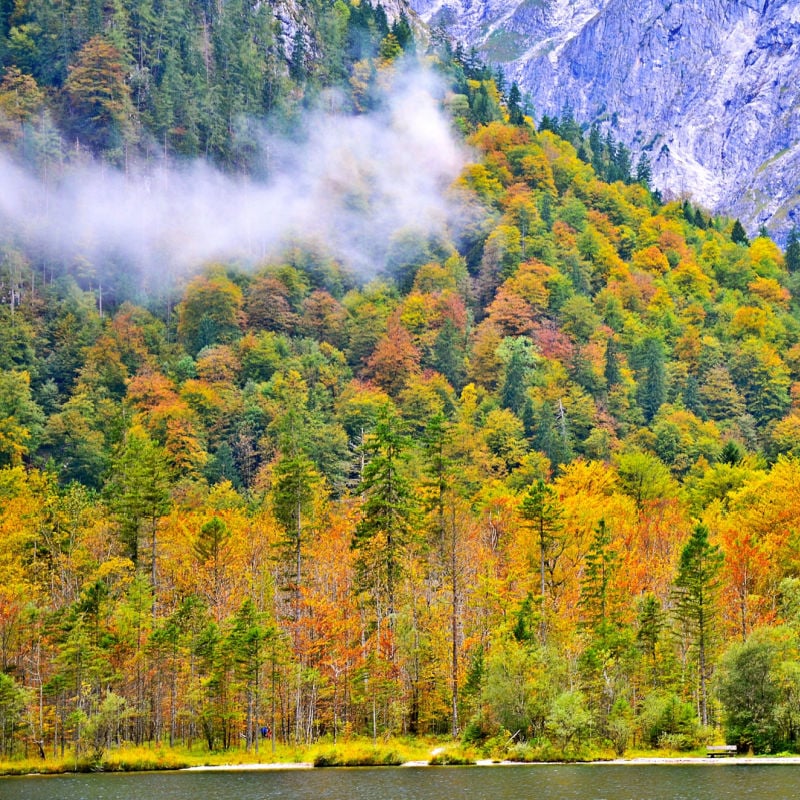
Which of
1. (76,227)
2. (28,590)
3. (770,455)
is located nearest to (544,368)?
(770,455)

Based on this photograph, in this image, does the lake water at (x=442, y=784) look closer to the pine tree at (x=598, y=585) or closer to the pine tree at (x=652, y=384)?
the pine tree at (x=598, y=585)

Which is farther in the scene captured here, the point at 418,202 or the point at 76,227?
the point at 418,202

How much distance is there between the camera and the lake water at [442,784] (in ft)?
178

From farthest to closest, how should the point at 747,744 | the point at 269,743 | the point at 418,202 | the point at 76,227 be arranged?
1. the point at 418,202
2. the point at 76,227
3. the point at 269,743
4. the point at 747,744

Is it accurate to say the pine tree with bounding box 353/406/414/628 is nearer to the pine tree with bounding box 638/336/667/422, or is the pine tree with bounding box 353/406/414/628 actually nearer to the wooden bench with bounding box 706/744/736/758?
the wooden bench with bounding box 706/744/736/758

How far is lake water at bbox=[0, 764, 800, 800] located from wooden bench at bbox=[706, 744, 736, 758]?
149 inches

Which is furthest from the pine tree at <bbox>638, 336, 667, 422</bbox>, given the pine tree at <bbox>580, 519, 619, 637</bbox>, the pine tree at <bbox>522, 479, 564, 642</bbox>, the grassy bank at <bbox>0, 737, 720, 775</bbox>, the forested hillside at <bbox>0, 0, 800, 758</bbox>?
the grassy bank at <bbox>0, 737, 720, 775</bbox>

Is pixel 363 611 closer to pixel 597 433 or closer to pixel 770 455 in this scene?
pixel 597 433

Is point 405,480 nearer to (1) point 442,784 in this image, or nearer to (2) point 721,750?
(2) point 721,750

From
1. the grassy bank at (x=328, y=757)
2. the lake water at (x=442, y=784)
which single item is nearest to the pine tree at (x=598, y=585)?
the grassy bank at (x=328, y=757)

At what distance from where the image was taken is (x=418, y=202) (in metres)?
194

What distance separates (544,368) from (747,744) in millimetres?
89848

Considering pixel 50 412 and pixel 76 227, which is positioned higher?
pixel 76 227

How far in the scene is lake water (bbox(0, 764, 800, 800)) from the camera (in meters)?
54.2
